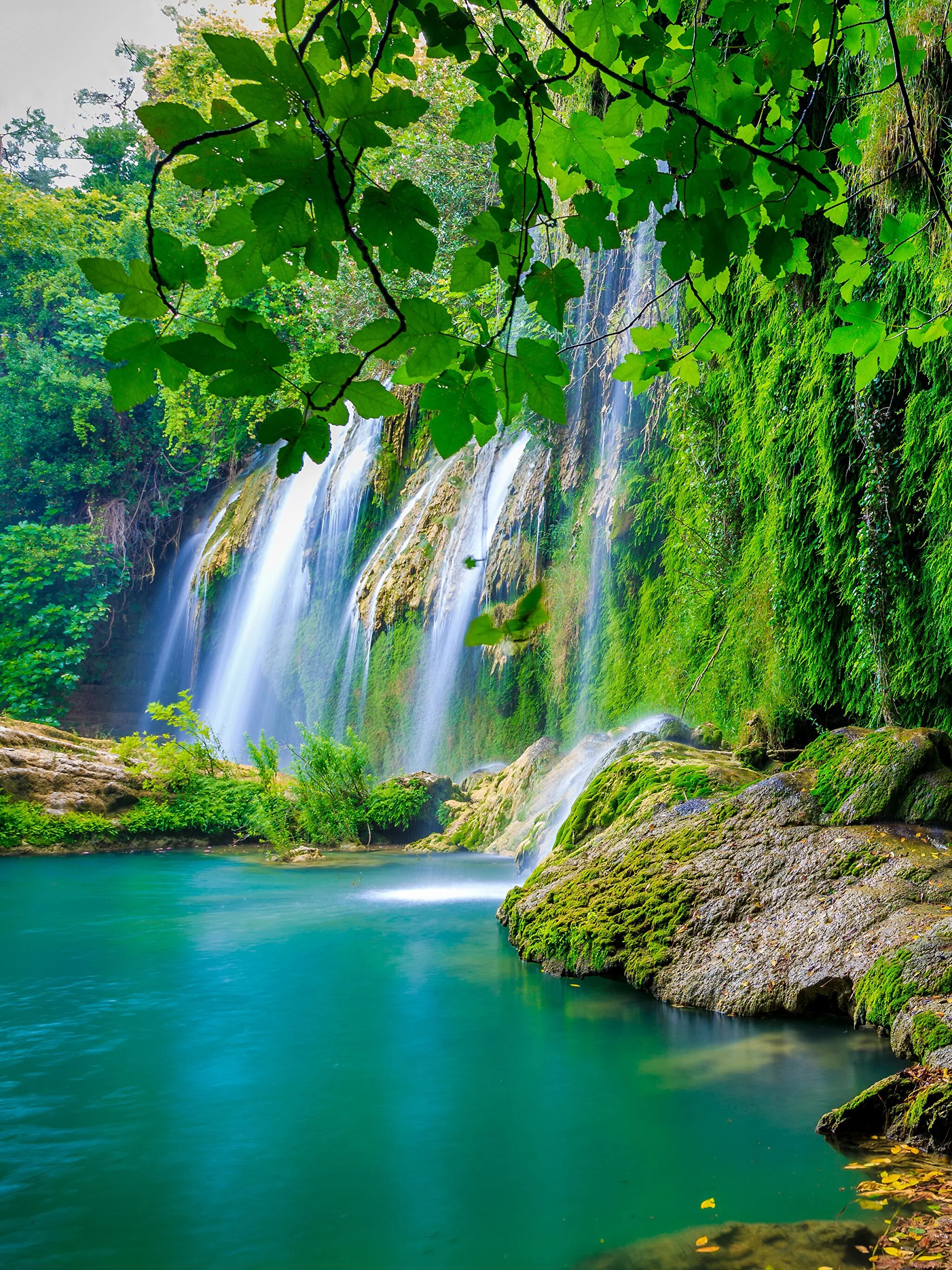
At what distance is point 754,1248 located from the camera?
6.07 ft

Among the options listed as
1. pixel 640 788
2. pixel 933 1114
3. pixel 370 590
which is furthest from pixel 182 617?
pixel 933 1114

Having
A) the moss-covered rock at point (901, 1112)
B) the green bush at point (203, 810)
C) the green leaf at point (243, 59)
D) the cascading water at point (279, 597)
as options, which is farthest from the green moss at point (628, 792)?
the cascading water at point (279, 597)

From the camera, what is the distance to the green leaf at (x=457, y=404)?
891mm

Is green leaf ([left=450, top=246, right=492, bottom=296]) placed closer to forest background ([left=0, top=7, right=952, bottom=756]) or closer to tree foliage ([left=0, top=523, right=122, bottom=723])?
forest background ([left=0, top=7, right=952, bottom=756])

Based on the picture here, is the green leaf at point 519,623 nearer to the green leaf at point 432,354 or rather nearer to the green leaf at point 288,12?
the green leaf at point 432,354

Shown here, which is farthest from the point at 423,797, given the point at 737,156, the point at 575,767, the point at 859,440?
the point at 737,156

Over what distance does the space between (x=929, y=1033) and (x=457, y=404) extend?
104 inches

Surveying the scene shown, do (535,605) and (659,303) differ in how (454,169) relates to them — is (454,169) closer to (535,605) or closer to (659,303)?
(659,303)

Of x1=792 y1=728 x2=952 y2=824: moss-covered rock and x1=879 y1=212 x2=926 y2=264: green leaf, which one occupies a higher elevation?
x1=879 y1=212 x2=926 y2=264: green leaf

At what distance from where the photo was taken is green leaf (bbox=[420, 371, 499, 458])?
35.1 inches

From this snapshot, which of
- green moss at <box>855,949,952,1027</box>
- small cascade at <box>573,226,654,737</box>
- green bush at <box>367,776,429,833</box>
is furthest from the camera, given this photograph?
green bush at <box>367,776,429,833</box>

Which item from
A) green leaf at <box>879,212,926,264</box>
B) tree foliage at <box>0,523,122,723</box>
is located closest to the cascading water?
tree foliage at <box>0,523,122,723</box>

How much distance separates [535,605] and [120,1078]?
3.31 metres

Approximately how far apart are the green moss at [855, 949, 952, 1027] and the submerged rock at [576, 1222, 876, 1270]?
3.64ft
